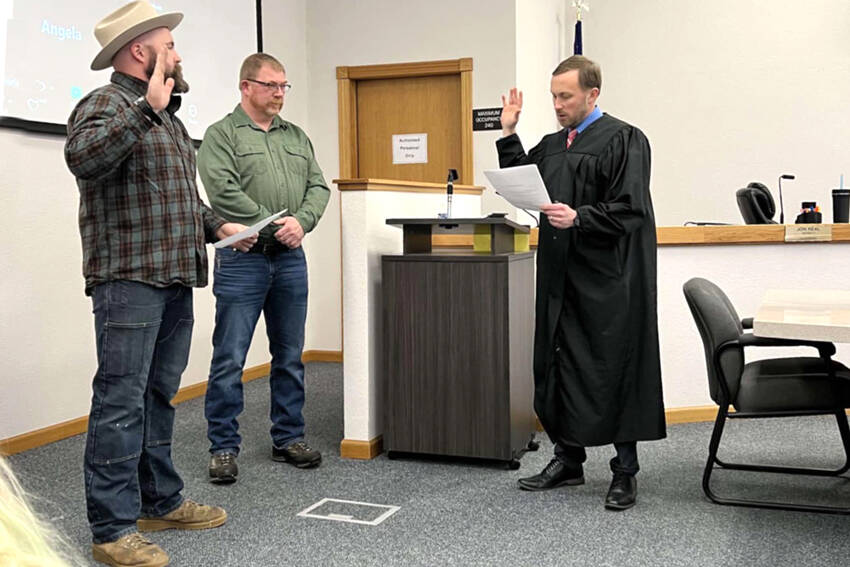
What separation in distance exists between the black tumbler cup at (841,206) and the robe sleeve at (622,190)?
2076 millimetres

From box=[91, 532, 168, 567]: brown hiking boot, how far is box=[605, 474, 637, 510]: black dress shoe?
1.41 m

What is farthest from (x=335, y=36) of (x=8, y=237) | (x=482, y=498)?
(x=482, y=498)

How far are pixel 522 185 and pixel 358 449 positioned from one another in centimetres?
139

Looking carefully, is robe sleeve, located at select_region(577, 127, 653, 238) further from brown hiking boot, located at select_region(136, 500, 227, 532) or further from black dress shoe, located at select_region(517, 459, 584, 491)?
brown hiking boot, located at select_region(136, 500, 227, 532)

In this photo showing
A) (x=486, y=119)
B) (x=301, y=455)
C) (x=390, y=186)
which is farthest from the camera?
(x=486, y=119)

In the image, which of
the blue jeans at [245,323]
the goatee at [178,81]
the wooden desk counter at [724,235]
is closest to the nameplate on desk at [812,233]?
the wooden desk counter at [724,235]

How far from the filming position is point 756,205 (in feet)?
14.1

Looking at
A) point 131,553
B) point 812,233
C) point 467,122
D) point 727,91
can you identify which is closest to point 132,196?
point 131,553

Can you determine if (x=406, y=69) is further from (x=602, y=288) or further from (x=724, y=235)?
(x=602, y=288)

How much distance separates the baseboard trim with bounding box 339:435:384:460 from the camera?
3619 mm

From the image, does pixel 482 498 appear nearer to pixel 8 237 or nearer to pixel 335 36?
pixel 8 237

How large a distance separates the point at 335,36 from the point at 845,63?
3328 mm

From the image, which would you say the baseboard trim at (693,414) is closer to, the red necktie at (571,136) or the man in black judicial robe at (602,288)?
the man in black judicial robe at (602,288)

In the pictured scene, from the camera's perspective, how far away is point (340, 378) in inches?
215
